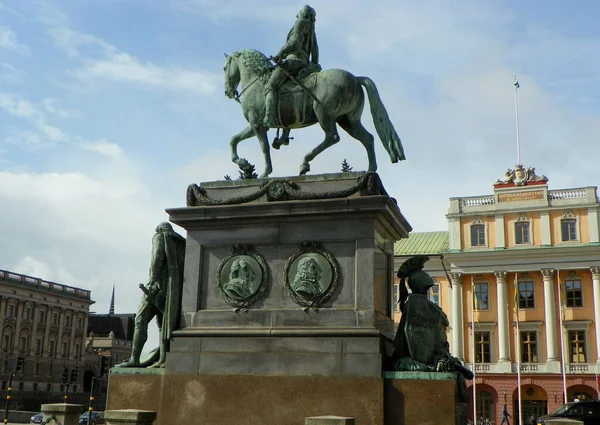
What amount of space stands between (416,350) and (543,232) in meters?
49.9

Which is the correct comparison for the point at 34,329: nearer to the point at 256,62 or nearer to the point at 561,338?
the point at 561,338

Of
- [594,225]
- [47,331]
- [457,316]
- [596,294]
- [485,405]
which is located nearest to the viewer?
[596,294]

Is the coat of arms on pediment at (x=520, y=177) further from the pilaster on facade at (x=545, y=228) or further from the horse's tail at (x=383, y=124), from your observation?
the horse's tail at (x=383, y=124)

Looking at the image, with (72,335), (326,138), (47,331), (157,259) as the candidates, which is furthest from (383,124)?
(72,335)

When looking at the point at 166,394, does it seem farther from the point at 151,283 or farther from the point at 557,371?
the point at 557,371

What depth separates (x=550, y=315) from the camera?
181 feet

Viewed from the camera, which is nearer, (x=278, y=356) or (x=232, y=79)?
(x=278, y=356)

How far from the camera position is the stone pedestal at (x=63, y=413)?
10.5m

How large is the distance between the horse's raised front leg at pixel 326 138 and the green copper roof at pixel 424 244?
5082 cm

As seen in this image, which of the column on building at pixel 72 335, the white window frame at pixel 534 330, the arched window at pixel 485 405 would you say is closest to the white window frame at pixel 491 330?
the white window frame at pixel 534 330

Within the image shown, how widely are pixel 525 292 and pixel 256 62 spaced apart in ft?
163

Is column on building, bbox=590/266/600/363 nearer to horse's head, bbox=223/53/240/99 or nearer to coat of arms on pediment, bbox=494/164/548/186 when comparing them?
coat of arms on pediment, bbox=494/164/548/186

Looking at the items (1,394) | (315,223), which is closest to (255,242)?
(315,223)

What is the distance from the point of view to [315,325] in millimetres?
9828
